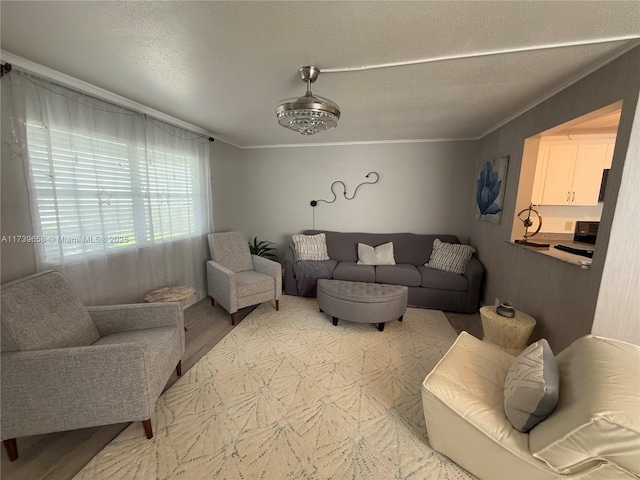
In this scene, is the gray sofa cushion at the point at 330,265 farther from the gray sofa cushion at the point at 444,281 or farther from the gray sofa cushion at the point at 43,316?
the gray sofa cushion at the point at 43,316

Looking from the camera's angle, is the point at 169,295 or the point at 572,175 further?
the point at 572,175

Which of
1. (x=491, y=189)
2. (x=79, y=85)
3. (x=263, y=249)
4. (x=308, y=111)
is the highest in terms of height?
(x=79, y=85)

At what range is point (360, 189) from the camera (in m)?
4.13

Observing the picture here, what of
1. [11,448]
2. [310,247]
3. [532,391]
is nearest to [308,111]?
[532,391]

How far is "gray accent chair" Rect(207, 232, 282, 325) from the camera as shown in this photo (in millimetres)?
2814

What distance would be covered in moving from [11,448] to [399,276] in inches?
132

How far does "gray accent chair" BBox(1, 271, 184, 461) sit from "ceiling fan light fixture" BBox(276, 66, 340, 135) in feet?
5.07

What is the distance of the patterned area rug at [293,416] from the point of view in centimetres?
134

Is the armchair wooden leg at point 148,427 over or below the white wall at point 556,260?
below

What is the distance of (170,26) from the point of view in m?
1.29

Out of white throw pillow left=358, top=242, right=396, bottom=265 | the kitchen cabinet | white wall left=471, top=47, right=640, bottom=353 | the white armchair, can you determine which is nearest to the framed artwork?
white wall left=471, top=47, right=640, bottom=353

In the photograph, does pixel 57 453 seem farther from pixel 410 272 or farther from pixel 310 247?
pixel 410 272

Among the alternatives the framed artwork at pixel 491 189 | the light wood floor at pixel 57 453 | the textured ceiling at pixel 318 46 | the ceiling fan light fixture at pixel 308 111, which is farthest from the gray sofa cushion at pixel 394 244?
the light wood floor at pixel 57 453

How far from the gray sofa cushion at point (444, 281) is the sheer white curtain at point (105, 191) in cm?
299
